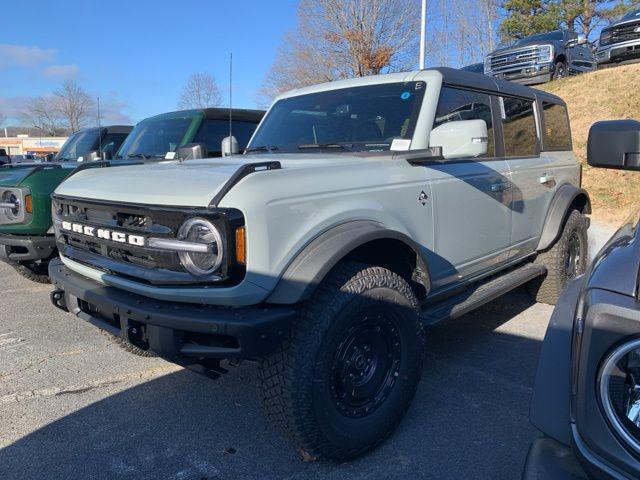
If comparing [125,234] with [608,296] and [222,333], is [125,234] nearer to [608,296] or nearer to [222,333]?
[222,333]

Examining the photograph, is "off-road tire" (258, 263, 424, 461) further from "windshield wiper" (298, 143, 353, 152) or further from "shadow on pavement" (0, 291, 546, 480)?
"windshield wiper" (298, 143, 353, 152)

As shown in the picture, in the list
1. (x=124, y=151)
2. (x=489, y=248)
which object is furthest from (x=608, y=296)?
(x=124, y=151)

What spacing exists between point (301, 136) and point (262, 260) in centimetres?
172

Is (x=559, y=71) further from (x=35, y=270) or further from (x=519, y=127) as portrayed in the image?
(x=35, y=270)

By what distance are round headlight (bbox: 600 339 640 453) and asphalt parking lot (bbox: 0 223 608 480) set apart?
4.47ft

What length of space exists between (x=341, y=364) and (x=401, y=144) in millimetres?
1415

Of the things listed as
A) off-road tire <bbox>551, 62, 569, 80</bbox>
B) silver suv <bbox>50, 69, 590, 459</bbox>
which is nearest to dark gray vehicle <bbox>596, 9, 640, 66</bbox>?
off-road tire <bbox>551, 62, 569, 80</bbox>

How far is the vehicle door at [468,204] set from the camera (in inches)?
124

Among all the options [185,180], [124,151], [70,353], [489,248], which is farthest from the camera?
[124,151]

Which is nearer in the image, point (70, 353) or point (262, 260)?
point (262, 260)

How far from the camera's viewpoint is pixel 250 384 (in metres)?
3.43

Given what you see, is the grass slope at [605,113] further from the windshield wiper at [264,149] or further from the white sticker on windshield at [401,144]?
the windshield wiper at [264,149]

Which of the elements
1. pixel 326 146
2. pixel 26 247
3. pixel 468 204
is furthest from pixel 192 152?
pixel 468 204

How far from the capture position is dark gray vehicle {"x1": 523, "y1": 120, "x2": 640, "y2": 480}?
122cm
